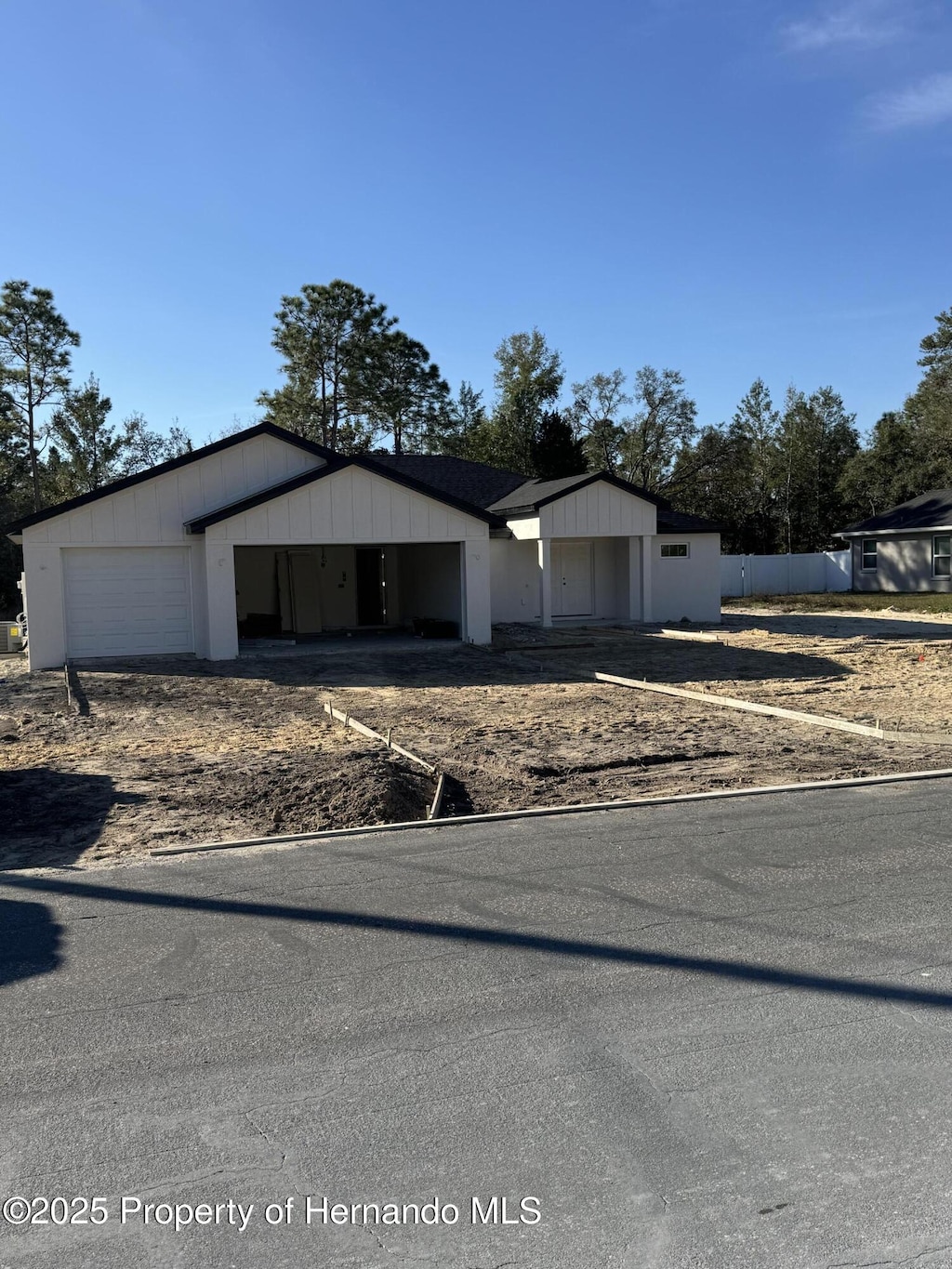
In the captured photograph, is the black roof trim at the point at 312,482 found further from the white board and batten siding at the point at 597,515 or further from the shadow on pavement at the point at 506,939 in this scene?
the shadow on pavement at the point at 506,939

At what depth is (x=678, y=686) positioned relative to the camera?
16.6m

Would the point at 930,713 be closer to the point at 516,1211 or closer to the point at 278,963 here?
the point at 278,963

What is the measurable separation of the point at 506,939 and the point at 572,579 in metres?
23.4

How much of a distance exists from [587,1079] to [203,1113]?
150cm

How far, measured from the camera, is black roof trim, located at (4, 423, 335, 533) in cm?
2048

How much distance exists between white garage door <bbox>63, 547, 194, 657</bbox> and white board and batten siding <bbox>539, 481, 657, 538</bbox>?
9.11 meters

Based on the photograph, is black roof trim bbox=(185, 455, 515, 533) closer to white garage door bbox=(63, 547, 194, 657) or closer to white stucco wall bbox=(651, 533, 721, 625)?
white garage door bbox=(63, 547, 194, 657)

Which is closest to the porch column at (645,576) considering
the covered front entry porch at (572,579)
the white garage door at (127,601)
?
the covered front entry porch at (572,579)

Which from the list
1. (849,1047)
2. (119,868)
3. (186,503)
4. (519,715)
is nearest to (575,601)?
(186,503)

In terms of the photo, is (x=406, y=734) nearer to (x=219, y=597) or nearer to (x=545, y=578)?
(x=219, y=597)

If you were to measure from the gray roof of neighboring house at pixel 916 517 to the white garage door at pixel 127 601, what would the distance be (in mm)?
30040


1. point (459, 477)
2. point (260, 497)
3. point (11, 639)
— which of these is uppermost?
point (459, 477)

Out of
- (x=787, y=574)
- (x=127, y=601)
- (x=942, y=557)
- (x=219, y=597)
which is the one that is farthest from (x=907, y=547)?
(x=127, y=601)

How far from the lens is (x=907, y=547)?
4206cm
